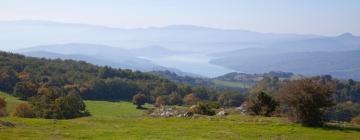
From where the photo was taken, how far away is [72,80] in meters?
143

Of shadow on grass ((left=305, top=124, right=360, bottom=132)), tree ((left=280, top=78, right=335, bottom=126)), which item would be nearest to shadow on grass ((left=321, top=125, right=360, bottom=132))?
shadow on grass ((left=305, top=124, right=360, bottom=132))

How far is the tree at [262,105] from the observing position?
40188 mm

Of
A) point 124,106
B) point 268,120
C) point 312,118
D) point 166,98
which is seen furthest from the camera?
point 166,98

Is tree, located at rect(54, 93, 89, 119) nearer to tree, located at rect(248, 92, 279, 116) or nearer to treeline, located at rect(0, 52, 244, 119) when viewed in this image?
tree, located at rect(248, 92, 279, 116)

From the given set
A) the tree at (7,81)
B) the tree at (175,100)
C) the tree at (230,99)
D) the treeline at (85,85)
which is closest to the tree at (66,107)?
the treeline at (85,85)

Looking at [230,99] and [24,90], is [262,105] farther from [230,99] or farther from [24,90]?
[230,99]

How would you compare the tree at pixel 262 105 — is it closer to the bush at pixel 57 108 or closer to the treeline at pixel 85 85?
the bush at pixel 57 108

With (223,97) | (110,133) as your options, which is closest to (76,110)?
(110,133)

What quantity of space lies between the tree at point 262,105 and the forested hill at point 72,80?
80.2m

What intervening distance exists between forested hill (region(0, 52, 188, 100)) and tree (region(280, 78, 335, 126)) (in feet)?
295

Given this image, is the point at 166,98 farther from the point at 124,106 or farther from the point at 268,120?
the point at 268,120

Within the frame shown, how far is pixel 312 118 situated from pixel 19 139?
1894 cm

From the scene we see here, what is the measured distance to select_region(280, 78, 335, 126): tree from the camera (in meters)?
29.9

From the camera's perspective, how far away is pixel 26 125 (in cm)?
2812
